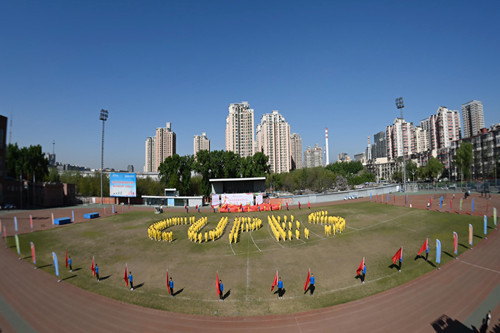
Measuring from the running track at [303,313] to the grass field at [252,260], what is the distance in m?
0.71

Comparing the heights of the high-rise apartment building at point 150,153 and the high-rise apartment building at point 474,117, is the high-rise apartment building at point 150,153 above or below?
below

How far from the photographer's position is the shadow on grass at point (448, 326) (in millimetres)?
10866

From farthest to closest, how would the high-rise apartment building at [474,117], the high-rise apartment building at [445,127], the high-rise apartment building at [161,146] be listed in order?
the high-rise apartment building at [161,146] → the high-rise apartment building at [474,117] → the high-rise apartment building at [445,127]

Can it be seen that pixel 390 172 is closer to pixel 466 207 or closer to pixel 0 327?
pixel 466 207

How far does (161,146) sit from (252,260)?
183m

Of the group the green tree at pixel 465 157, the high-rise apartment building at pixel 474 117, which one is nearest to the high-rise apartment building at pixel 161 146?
the green tree at pixel 465 157

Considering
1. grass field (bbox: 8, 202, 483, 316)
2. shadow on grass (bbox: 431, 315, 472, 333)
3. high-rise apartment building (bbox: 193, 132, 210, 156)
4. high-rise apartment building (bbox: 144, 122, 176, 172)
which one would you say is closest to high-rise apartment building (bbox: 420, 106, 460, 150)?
grass field (bbox: 8, 202, 483, 316)

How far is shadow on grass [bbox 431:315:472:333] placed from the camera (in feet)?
Result: 35.7

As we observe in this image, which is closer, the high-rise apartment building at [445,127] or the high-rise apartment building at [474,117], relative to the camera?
the high-rise apartment building at [445,127]

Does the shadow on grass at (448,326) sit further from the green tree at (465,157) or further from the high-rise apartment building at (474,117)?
the high-rise apartment building at (474,117)

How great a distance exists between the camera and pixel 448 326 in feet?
36.7

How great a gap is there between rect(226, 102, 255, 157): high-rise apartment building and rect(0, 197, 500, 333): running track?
133m

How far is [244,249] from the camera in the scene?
23.5m

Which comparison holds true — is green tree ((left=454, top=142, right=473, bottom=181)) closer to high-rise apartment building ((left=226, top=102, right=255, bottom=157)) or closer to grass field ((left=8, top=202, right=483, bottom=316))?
grass field ((left=8, top=202, right=483, bottom=316))
